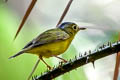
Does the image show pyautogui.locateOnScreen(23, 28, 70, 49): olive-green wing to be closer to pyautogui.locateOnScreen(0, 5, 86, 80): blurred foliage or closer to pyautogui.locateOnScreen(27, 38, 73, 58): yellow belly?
pyautogui.locateOnScreen(27, 38, 73, 58): yellow belly

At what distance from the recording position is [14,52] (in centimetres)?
108

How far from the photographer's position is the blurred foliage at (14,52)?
3.48ft

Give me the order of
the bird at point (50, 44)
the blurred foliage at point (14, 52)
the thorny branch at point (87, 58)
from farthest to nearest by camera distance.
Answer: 1. the blurred foliage at point (14, 52)
2. the bird at point (50, 44)
3. the thorny branch at point (87, 58)

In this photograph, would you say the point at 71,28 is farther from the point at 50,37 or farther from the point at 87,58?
the point at 87,58

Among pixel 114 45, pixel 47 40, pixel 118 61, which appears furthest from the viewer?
pixel 118 61

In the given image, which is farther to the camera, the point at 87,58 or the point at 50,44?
A: the point at 50,44

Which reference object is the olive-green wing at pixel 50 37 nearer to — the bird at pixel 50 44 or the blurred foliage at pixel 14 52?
the bird at pixel 50 44

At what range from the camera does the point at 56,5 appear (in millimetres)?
1138

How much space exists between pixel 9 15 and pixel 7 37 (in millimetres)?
89

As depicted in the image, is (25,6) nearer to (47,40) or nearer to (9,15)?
(9,15)

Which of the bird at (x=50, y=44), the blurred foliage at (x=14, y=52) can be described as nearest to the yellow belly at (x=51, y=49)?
the bird at (x=50, y=44)

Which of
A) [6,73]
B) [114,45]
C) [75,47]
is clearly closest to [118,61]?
[75,47]

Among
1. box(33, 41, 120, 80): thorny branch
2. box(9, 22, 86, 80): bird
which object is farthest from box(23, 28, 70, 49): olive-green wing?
box(33, 41, 120, 80): thorny branch

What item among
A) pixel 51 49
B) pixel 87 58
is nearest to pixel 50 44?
pixel 51 49
